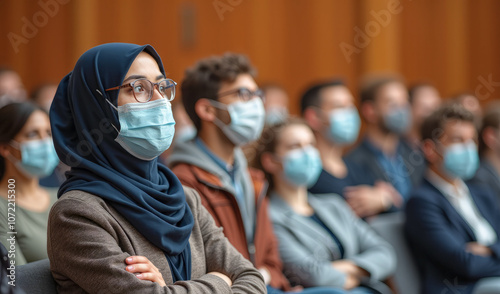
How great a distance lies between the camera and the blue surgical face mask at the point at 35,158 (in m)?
2.64

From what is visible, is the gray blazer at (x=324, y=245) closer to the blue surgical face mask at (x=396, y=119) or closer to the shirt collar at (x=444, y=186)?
the shirt collar at (x=444, y=186)

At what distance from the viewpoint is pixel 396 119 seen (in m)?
4.95

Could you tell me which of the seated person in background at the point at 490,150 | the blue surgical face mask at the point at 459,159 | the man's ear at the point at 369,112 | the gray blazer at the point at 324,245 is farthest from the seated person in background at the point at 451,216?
the man's ear at the point at 369,112

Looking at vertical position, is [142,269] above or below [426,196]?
above

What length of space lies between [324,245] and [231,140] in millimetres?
737

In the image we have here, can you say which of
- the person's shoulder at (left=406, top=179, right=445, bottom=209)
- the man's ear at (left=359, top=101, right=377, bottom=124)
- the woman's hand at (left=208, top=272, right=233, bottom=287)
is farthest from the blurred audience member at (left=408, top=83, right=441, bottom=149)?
the woman's hand at (left=208, top=272, right=233, bottom=287)

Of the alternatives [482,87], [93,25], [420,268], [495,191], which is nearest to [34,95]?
[93,25]

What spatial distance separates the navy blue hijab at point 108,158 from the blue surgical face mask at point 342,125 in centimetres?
271

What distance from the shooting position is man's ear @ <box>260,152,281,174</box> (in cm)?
322

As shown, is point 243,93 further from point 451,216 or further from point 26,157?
point 451,216

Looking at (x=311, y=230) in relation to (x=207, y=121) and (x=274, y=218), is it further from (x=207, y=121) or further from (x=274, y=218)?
(x=207, y=121)

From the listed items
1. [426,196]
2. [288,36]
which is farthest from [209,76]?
[288,36]

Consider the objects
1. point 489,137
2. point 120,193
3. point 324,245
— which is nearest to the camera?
point 120,193

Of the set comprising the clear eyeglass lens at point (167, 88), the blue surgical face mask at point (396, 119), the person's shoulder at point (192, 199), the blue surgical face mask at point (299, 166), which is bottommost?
the blue surgical face mask at point (396, 119)
